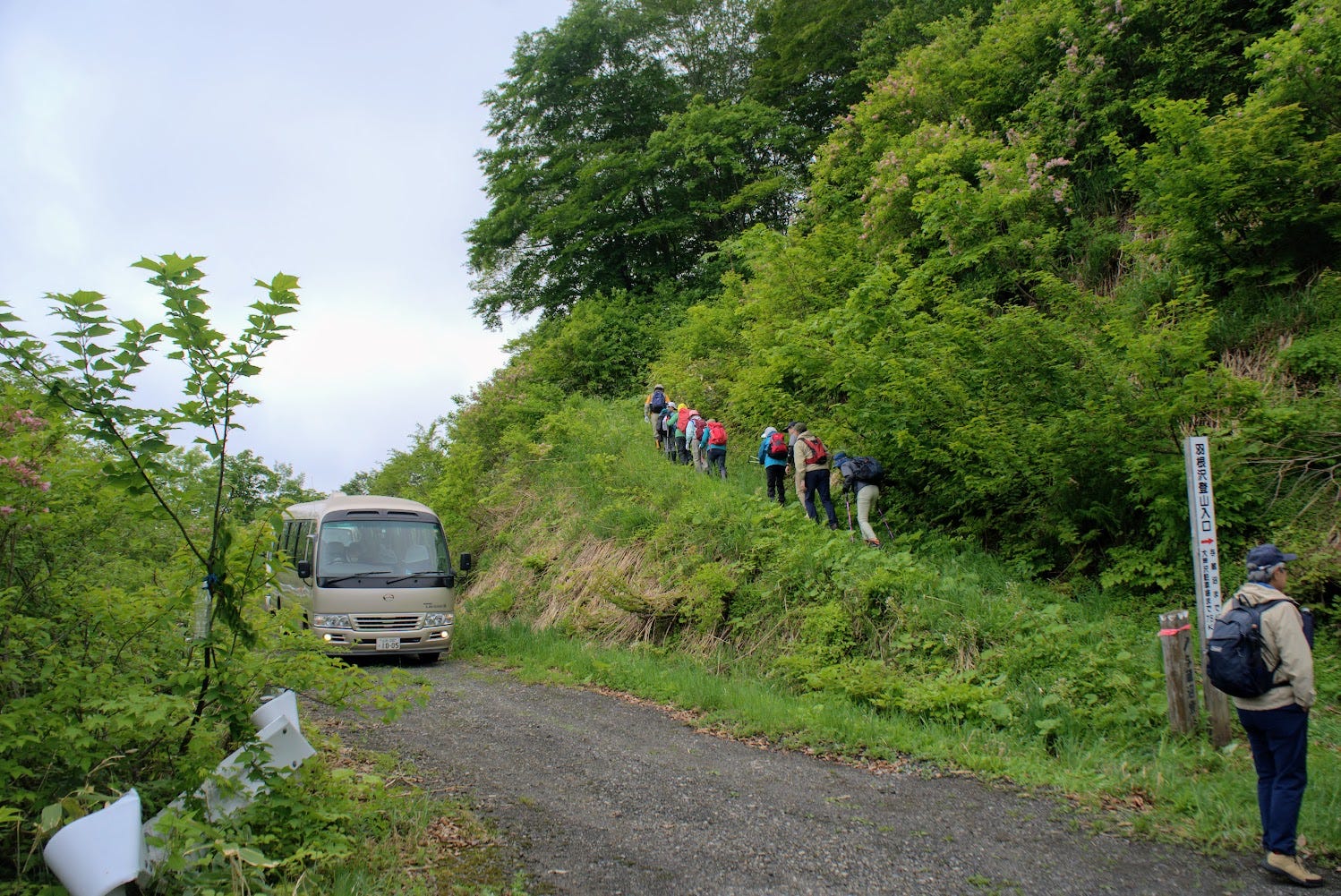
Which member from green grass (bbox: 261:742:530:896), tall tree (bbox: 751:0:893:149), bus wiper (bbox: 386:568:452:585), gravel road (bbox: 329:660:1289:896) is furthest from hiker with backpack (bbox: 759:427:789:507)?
tall tree (bbox: 751:0:893:149)

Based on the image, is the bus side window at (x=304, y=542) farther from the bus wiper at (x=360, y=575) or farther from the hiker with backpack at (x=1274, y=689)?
the hiker with backpack at (x=1274, y=689)

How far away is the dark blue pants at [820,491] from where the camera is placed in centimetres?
1198

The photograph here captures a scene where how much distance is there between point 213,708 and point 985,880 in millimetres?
4171

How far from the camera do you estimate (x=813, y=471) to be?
12.1 m

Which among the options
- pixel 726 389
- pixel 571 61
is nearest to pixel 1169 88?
pixel 726 389

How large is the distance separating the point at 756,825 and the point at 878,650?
411 cm

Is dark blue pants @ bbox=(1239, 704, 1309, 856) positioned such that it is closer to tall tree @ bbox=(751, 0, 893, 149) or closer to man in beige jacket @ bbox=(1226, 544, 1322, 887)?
man in beige jacket @ bbox=(1226, 544, 1322, 887)

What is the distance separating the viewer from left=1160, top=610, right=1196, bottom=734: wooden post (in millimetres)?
6258

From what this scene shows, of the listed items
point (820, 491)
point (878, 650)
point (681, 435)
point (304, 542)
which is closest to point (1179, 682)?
point (878, 650)

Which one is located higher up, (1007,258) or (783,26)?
(783,26)

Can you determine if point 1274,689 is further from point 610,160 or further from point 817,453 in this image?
point 610,160

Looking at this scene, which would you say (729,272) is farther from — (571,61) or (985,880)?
(985,880)

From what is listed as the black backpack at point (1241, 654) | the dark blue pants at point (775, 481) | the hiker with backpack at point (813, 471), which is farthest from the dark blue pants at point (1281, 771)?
the dark blue pants at point (775, 481)

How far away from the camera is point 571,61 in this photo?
29.8 m
